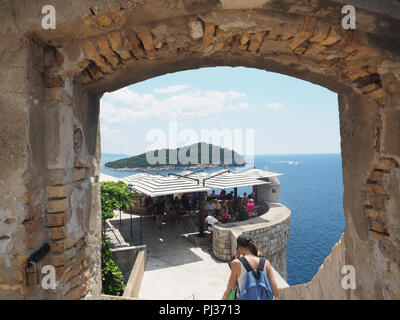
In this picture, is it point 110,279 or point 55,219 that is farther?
point 110,279

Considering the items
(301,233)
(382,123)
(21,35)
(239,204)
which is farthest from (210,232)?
(301,233)

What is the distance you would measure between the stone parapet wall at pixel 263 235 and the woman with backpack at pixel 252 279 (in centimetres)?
431

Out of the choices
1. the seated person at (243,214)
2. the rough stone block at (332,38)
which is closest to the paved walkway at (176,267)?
the seated person at (243,214)

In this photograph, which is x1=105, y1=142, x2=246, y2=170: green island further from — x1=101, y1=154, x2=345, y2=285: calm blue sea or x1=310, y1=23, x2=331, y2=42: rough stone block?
x1=310, y1=23, x2=331, y2=42: rough stone block

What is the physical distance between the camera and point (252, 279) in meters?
2.83

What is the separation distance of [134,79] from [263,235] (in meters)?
7.11

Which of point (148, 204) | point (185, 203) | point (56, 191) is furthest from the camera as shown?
point (185, 203)

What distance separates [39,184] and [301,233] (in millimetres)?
25434

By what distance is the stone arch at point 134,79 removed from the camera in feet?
6.06

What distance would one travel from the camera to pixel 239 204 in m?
10.6

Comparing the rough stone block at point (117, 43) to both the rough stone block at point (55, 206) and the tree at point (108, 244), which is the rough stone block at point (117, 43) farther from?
the tree at point (108, 244)

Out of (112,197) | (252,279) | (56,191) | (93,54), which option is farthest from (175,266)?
(93,54)

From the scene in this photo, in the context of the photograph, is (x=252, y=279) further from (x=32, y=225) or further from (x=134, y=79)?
(x=134, y=79)

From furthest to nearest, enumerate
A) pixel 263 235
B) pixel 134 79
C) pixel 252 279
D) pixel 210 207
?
pixel 210 207 → pixel 263 235 → pixel 252 279 → pixel 134 79
